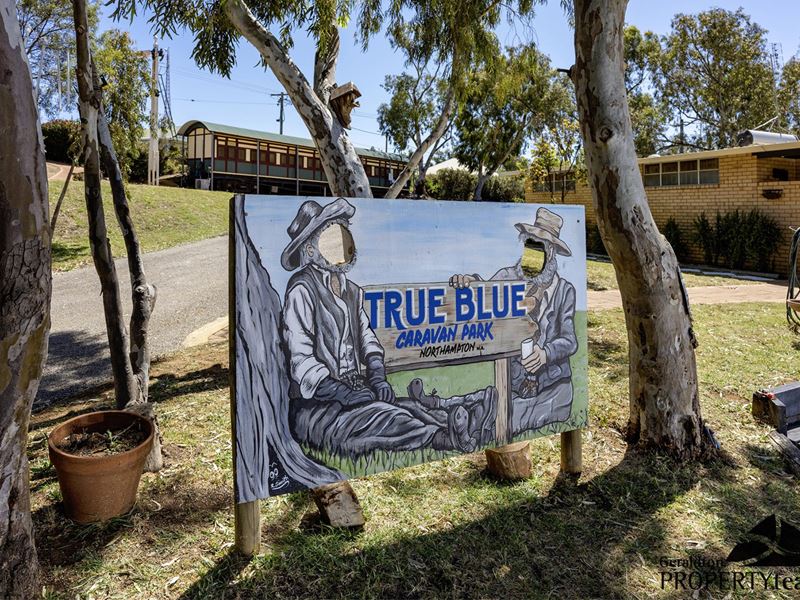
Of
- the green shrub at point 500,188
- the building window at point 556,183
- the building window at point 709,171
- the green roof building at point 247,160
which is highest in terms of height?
the green roof building at point 247,160

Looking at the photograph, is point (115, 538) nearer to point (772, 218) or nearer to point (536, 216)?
point (536, 216)

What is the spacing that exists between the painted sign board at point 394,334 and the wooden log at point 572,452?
0.24 meters

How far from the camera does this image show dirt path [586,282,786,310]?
1012 centimetres

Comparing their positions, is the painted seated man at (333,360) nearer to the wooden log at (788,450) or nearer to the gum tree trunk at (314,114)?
the wooden log at (788,450)

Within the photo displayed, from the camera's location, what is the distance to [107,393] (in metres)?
5.31

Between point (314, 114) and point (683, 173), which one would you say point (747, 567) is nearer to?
point (314, 114)

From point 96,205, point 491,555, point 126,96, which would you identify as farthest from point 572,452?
point 126,96

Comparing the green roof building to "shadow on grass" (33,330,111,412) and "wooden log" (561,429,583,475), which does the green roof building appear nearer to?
"shadow on grass" (33,330,111,412)

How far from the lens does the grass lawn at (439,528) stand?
101 inches

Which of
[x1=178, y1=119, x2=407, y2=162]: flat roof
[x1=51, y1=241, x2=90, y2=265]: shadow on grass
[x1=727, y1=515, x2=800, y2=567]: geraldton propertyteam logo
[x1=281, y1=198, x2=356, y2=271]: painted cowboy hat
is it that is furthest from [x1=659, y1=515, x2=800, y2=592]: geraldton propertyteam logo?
[x1=178, y1=119, x2=407, y2=162]: flat roof

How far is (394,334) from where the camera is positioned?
2758 mm

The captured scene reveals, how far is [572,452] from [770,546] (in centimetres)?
107

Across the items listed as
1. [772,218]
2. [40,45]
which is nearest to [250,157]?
[40,45]

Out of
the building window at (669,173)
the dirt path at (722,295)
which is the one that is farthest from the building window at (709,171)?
the dirt path at (722,295)
